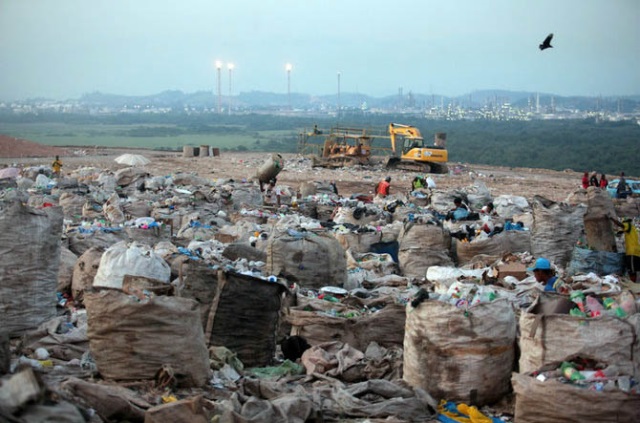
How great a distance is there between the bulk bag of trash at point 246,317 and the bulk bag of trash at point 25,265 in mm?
1307

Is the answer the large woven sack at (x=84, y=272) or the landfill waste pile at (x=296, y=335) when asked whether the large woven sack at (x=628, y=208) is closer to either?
the landfill waste pile at (x=296, y=335)

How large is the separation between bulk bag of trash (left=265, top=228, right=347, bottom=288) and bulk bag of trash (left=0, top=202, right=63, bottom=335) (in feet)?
6.47

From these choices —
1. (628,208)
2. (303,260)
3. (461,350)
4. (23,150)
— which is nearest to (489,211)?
(628,208)

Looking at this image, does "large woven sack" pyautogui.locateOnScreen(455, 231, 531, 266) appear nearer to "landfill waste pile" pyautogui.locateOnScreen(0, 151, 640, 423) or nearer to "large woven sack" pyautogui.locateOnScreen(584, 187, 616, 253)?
"landfill waste pile" pyautogui.locateOnScreen(0, 151, 640, 423)

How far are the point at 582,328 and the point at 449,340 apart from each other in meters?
0.79

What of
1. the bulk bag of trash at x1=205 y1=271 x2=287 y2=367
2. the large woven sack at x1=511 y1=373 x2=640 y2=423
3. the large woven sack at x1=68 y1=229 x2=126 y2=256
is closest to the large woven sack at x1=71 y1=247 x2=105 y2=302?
the large woven sack at x1=68 y1=229 x2=126 y2=256

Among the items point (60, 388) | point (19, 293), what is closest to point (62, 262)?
point (19, 293)

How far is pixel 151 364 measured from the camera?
16.4ft

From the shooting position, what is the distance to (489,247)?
964 cm

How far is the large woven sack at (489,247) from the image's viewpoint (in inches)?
379

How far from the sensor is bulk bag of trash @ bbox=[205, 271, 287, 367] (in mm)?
5793

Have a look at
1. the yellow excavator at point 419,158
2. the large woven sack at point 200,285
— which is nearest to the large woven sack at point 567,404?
the large woven sack at point 200,285

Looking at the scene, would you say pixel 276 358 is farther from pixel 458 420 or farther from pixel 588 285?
pixel 588 285

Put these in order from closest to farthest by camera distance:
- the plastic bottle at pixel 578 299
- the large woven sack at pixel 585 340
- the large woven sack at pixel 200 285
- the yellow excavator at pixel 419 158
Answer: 1. the large woven sack at pixel 585 340
2. the plastic bottle at pixel 578 299
3. the large woven sack at pixel 200 285
4. the yellow excavator at pixel 419 158
